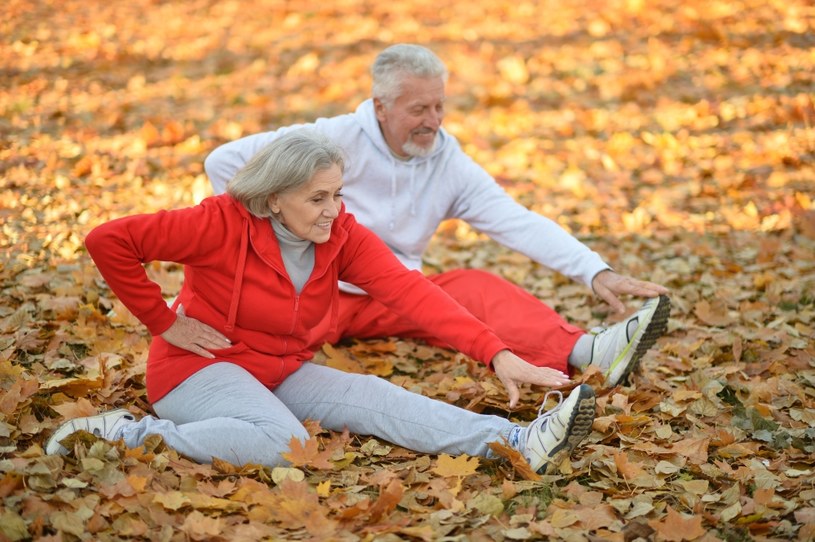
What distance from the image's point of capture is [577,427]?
114 inches

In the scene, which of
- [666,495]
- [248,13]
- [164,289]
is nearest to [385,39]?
[248,13]

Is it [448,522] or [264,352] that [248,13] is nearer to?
[264,352]

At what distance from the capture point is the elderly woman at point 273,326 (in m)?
3.02

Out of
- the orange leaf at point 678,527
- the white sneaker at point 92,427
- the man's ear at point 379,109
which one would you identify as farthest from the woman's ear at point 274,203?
the orange leaf at point 678,527

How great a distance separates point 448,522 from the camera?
9.03ft

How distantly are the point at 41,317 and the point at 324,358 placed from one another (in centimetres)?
139

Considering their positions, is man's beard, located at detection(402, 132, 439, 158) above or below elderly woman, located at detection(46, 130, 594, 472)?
above

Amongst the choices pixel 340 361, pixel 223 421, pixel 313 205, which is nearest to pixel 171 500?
pixel 223 421

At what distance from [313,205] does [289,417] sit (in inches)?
30.3

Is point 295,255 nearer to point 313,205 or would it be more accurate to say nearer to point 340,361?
point 313,205

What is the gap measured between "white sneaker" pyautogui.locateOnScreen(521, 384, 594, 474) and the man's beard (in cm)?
159

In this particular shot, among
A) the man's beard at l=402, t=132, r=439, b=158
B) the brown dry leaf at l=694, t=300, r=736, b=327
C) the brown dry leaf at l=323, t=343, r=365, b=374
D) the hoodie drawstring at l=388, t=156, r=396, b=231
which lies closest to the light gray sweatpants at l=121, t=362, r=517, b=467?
the brown dry leaf at l=323, t=343, r=365, b=374

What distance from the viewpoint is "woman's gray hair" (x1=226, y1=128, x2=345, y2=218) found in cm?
309

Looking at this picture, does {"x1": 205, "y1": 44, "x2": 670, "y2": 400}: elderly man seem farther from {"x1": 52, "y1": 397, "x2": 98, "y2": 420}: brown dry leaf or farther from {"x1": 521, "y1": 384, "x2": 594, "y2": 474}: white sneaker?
{"x1": 52, "y1": 397, "x2": 98, "y2": 420}: brown dry leaf
